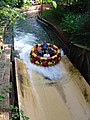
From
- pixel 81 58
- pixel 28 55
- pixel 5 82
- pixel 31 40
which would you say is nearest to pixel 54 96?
pixel 81 58

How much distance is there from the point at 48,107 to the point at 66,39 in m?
6.21

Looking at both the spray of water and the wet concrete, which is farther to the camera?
the spray of water

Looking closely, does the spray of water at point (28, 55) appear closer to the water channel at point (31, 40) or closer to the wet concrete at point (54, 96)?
the water channel at point (31, 40)

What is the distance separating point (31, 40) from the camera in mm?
14711

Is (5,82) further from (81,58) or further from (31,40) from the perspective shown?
(31,40)

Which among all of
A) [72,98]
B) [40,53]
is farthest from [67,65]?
[72,98]

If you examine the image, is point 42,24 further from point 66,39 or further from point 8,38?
point 66,39

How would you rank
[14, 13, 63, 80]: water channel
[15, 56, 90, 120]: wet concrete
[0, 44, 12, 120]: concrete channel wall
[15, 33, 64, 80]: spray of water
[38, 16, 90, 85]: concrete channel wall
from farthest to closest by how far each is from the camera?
[14, 13, 63, 80]: water channel, [15, 33, 64, 80]: spray of water, [38, 16, 90, 85]: concrete channel wall, [15, 56, 90, 120]: wet concrete, [0, 44, 12, 120]: concrete channel wall

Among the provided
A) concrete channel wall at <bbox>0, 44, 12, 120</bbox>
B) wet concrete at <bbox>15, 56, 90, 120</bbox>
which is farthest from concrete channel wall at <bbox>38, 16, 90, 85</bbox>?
concrete channel wall at <bbox>0, 44, 12, 120</bbox>

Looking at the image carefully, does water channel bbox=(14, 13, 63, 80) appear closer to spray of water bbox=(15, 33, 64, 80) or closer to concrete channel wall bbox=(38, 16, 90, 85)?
spray of water bbox=(15, 33, 64, 80)

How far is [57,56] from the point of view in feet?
35.9

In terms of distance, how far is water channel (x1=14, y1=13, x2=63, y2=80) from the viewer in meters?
9.96

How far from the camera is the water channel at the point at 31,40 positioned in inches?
392

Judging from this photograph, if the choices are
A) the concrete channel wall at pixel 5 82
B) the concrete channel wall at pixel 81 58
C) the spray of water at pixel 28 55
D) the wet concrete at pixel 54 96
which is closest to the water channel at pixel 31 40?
the spray of water at pixel 28 55
